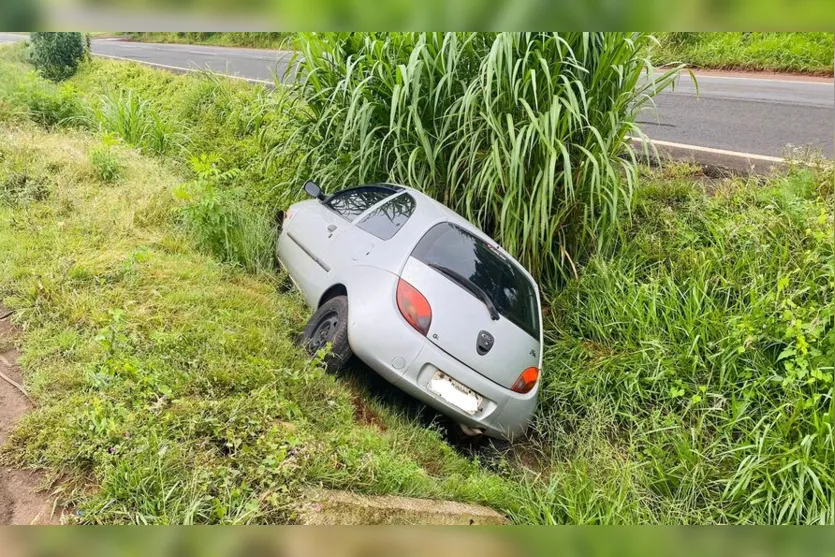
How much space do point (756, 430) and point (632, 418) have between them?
2.27ft

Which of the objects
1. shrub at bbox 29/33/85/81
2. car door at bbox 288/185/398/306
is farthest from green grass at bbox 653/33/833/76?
shrub at bbox 29/33/85/81

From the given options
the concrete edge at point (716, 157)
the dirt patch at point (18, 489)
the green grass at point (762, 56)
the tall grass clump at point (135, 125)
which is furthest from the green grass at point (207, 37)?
the green grass at point (762, 56)

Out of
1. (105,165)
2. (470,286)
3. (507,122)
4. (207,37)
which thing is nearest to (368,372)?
(470,286)

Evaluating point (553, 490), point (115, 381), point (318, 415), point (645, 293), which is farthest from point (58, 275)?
point (645, 293)

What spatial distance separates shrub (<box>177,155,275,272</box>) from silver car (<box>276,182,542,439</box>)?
3.10ft

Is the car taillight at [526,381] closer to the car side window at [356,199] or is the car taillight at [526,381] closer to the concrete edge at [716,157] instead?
the car side window at [356,199]

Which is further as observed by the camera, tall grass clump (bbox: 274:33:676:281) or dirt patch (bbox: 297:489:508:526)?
tall grass clump (bbox: 274:33:676:281)

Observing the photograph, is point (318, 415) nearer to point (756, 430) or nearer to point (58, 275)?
point (58, 275)

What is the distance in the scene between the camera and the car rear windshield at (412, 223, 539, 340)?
10.8 feet

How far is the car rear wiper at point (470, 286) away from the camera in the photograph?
3.18 m

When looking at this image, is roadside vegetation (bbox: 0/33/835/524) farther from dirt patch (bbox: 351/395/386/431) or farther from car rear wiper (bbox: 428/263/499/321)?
car rear wiper (bbox: 428/263/499/321)

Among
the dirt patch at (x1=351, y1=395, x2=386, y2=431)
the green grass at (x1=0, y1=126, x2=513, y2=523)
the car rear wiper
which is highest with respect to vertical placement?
the car rear wiper

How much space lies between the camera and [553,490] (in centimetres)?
283

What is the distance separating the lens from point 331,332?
3297 mm
